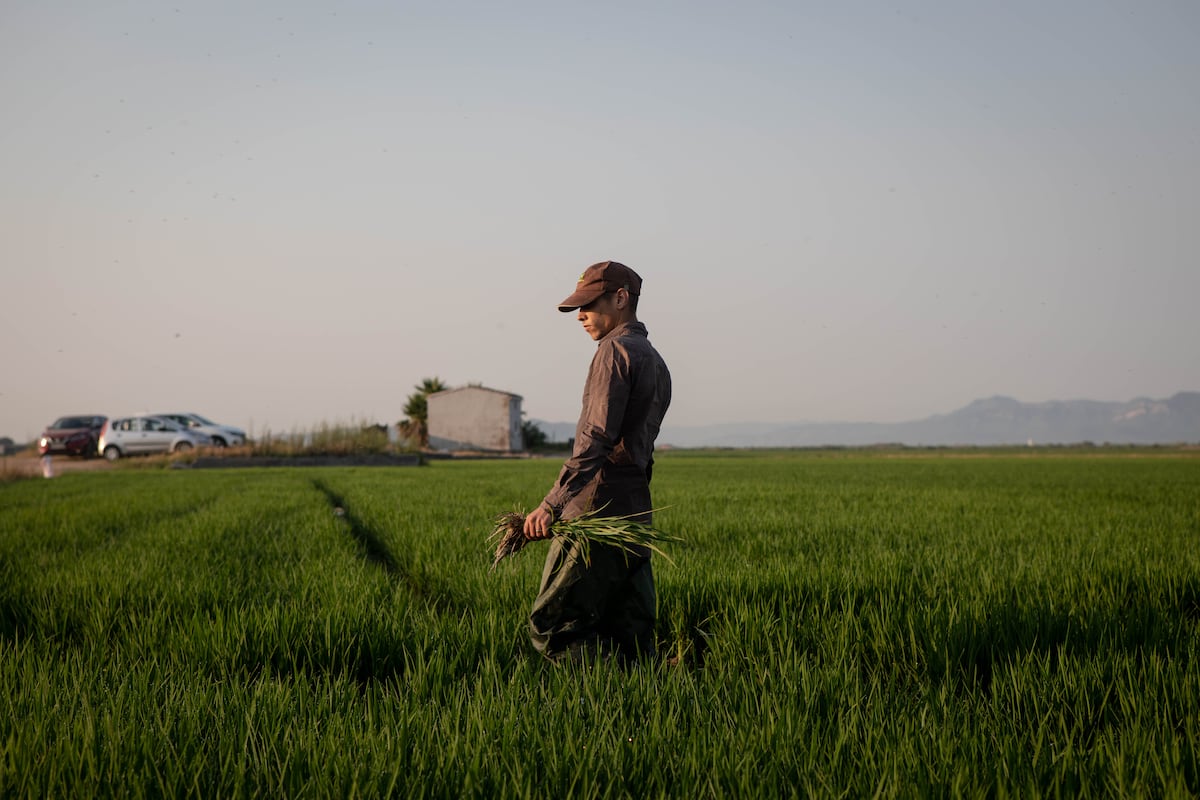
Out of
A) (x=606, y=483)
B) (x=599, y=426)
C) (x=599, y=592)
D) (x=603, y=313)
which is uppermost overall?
(x=603, y=313)

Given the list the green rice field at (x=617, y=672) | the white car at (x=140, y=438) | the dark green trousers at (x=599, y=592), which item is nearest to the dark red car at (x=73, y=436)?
the white car at (x=140, y=438)

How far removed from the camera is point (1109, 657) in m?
3.06

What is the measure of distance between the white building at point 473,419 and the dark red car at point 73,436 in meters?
19.5

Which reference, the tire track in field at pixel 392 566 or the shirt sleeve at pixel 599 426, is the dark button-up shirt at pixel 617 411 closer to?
the shirt sleeve at pixel 599 426

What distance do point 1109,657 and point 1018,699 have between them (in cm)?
58

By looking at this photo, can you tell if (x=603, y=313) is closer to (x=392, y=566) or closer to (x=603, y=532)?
(x=603, y=532)

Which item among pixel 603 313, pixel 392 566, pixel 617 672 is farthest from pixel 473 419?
pixel 617 672

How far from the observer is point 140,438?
1169 inches

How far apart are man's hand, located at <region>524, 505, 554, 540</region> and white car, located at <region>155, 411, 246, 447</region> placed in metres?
30.8

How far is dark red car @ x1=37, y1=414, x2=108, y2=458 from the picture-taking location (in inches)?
1261

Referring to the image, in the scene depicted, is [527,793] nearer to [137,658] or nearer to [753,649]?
[753,649]

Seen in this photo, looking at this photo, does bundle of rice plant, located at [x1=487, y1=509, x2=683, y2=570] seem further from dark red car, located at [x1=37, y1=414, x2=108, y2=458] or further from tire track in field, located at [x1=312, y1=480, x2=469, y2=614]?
dark red car, located at [x1=37, y1=414, x2=108, y2=458]

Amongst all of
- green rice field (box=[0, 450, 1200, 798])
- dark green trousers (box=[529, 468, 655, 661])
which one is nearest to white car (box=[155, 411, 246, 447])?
green rice field (box=[0, 450, 1200, 798])

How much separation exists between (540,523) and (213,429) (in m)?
31.9
